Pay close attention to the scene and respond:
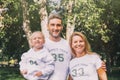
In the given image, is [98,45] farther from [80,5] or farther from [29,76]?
[29,76]

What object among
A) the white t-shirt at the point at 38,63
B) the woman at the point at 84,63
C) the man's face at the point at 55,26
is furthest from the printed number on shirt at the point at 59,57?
the man's face at the point at 55,26

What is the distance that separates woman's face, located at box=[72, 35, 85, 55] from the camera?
6758 mm

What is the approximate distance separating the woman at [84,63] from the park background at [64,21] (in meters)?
1.72

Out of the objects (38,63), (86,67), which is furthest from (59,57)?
(86,67)

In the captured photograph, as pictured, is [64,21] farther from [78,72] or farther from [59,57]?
[78,72]

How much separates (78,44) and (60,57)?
429 mm

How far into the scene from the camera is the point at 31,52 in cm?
691

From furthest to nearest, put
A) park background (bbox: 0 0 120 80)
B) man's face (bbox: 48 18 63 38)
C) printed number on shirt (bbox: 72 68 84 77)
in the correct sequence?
park background (bbox: 0 0 120 80) < man's face (bbox: 48 18 63 38) < printed number on shirt (bbox: 72 68 84 77)

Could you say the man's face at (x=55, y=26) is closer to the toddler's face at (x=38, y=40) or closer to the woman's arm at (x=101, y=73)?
the toddler's face at (x=38, y=40)

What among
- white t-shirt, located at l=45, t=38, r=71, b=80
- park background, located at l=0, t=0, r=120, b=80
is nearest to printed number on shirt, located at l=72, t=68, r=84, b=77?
white t-shirt, located at l=45, t=38, r=71, b=80

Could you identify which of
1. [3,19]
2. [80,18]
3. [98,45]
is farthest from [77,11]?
[98,45]

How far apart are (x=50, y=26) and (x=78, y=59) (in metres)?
0.73

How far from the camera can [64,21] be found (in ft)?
88.0

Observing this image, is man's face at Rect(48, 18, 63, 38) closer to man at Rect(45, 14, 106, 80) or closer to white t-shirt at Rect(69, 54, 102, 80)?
man at Rect(45, 14, 106, 80)
